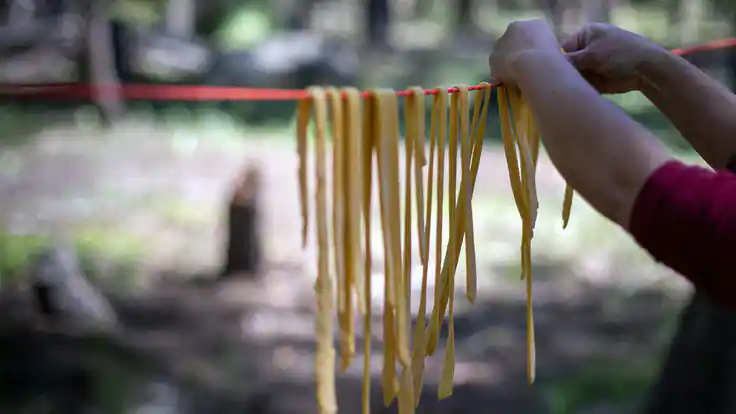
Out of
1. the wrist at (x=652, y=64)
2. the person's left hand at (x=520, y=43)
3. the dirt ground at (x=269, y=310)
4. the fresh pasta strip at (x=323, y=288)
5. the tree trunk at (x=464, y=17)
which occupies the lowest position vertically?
the dirt ground at (x=269, y=310)

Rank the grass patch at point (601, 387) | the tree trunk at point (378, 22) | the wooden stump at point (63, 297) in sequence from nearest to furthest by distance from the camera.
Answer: the grass patch at point (601, 387), the wooden stump at point (63, 297), the tree trunk at point (378, 22)

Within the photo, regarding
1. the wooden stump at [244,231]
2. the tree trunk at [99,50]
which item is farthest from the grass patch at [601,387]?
the tree trunk at [99,50]

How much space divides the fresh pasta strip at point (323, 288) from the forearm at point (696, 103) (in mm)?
389

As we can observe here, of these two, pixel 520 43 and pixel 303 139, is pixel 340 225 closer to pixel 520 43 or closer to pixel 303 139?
pixel 303 139

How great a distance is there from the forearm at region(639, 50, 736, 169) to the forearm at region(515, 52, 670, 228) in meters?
0.24

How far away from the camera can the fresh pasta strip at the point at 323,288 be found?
0.90m

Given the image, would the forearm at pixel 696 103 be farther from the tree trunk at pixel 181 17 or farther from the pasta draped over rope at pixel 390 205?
the tree trunk at pixel 181 17

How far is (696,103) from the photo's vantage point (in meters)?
0.86

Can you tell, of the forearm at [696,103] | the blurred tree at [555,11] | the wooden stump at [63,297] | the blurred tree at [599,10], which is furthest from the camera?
the blurred tree at [555,11]

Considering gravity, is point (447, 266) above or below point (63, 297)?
above

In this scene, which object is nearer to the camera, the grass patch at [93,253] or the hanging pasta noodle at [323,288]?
the hanging pasta noodle at [323,288]

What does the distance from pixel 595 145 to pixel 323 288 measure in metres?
0.41

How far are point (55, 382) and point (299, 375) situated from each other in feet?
3.08

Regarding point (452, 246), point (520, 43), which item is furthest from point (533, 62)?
point (452, 246)
